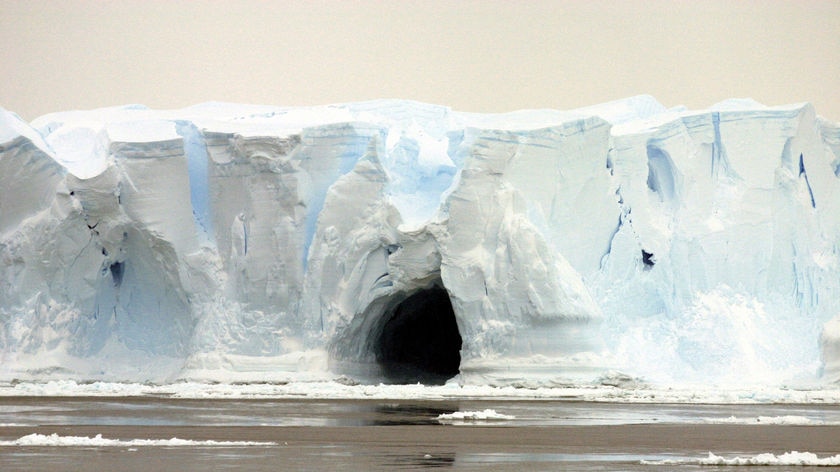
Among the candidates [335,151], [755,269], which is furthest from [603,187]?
[335,151]

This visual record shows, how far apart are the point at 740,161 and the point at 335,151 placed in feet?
26.1

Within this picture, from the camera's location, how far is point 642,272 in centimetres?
2405

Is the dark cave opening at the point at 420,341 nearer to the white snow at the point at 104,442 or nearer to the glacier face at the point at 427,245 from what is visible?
the glacier face at the point at 427,245

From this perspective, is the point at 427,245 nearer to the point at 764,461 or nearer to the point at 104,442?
the point at 104,442

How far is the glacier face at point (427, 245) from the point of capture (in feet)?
73.9

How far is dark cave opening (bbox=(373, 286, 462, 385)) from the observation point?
26.5m

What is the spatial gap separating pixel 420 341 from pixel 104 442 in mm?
21224

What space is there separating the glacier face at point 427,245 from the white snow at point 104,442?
1185 centimetres

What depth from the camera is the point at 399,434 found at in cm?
1155

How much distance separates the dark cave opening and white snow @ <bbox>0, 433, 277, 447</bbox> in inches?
577

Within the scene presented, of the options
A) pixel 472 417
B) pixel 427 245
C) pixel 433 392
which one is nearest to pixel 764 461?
pixel 472 417

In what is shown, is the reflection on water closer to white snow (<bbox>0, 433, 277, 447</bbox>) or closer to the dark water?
the dark water

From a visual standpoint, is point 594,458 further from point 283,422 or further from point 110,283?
point 110,283

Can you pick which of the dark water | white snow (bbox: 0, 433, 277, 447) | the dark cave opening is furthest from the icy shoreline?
white snow (bbox: 0, 433, 277, 447)
